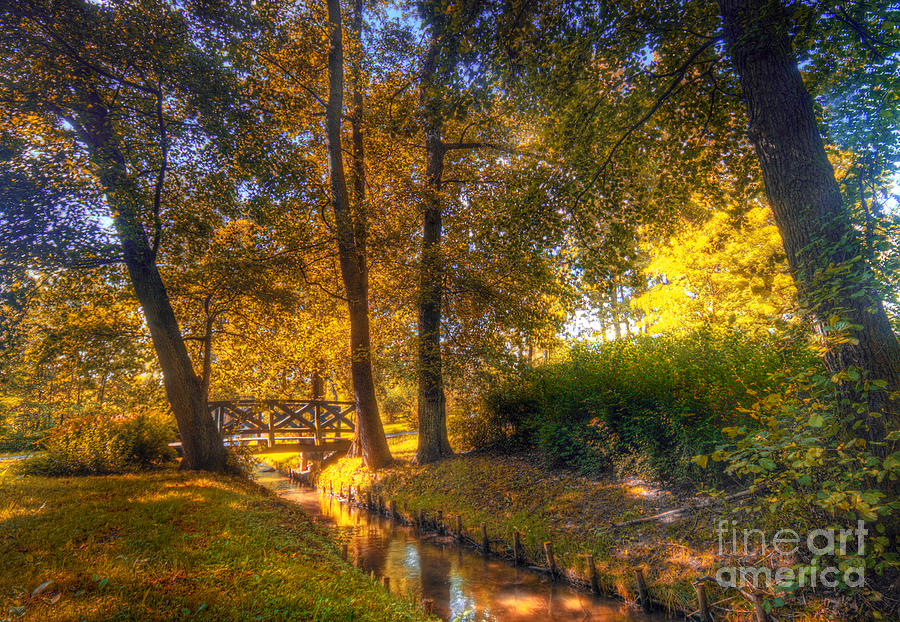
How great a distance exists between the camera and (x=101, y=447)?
10438 mm

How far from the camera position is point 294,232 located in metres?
12.8

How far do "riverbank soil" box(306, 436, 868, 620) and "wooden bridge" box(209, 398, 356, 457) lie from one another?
550 centimetres

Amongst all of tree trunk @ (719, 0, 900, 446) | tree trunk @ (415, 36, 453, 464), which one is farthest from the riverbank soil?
tree trunk @ (719, 0, 900, 446)

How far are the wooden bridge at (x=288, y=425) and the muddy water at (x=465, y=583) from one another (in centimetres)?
717

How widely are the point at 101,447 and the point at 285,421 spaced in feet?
27.0

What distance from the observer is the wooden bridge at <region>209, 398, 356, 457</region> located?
1688cm

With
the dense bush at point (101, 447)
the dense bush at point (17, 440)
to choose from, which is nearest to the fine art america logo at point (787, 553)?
the dense bush at point (101, 447)

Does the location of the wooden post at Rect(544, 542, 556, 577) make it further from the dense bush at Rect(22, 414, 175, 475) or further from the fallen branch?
the dense bush at Rect(22, 414, 175, 475)

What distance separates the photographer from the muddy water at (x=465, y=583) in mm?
6207

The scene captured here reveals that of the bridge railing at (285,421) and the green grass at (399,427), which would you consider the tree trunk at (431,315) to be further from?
the green grass at (399,427)

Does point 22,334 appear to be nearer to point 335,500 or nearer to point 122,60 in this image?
point 122,60

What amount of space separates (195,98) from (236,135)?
1079 mm

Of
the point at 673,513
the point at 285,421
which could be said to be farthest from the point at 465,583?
the point at 285,421

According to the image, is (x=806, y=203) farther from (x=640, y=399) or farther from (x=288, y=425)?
(x=288, y=425)
